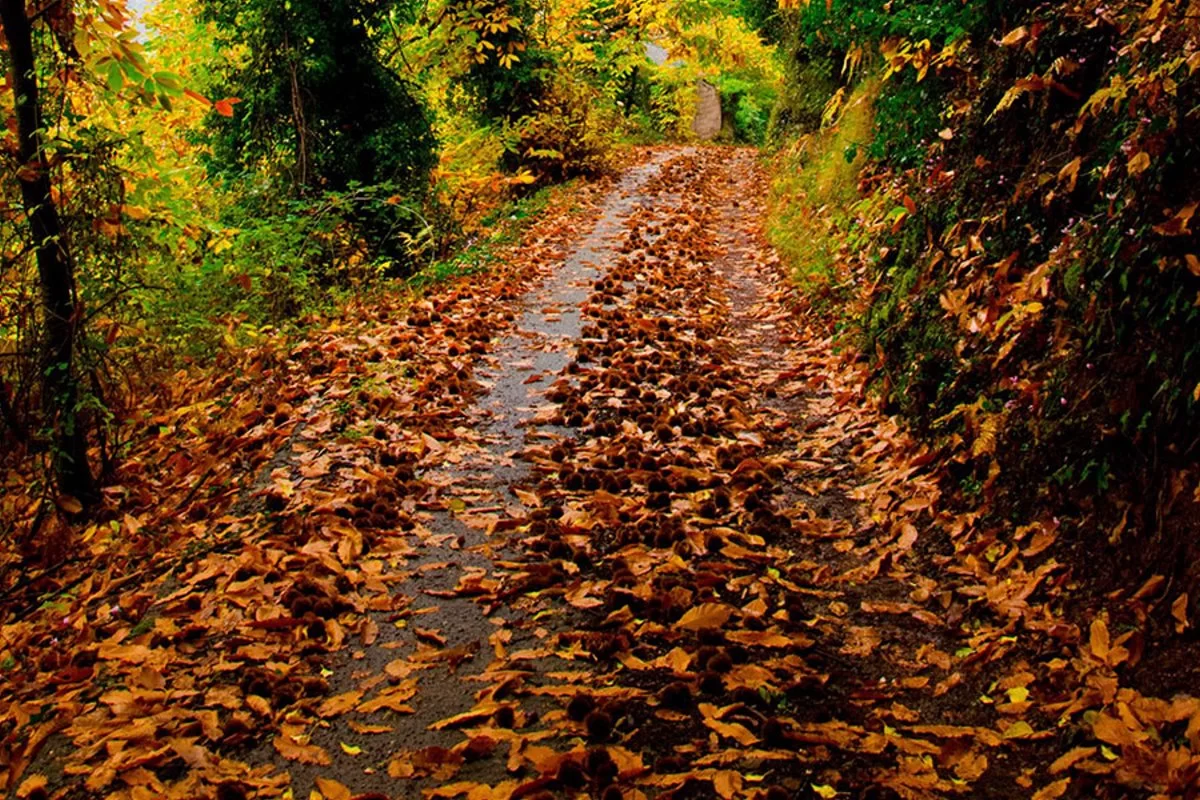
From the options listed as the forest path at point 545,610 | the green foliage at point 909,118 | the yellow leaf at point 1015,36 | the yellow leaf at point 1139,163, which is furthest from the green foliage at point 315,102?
the yellow leaf at point 1139,163

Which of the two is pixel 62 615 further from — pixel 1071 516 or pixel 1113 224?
pixel 1113 224

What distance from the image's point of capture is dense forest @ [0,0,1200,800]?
2.53 m

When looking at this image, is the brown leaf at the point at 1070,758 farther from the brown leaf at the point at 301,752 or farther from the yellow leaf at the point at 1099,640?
the brown leaf at the point at 301,752

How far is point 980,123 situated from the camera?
15.4 ft

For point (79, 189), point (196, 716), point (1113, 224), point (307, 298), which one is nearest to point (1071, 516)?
point (1113, 224)

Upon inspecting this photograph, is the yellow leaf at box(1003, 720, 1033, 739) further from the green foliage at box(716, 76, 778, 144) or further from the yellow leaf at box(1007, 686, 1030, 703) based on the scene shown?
the green foliage at box(716, 76, 778, 144)

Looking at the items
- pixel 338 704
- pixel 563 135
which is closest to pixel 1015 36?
pixel 338 704

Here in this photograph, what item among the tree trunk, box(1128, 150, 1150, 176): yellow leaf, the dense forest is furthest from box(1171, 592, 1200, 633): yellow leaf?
the tree trunk

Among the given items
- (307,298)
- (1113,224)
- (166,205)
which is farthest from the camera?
(307,298)

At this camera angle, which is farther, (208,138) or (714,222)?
(714,222)

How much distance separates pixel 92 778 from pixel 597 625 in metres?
1.59

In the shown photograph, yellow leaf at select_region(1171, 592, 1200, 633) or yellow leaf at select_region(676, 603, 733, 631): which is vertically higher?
yellow leaf at select_region(1171, 592, 1200, 633)

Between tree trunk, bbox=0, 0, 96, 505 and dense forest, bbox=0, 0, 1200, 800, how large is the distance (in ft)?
0.07

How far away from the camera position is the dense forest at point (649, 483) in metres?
2.53
